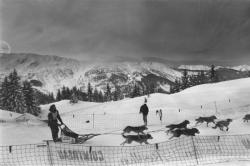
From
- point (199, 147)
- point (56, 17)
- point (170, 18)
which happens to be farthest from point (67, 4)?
point (199, 147)

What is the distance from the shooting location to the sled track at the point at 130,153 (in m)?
9.38

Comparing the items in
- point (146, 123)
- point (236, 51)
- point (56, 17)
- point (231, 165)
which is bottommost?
point (231, 165)

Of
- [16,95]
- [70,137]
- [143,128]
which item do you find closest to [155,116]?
[143,128]

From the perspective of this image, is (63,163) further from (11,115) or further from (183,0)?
(183,0)

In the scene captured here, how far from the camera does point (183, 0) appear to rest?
13.1m

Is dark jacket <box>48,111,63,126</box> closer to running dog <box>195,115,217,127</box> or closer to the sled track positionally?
the sled track

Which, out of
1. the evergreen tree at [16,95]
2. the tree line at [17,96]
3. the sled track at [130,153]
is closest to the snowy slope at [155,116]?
the sled track at [130,153]

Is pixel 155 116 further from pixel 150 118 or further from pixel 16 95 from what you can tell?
pixel 16 95

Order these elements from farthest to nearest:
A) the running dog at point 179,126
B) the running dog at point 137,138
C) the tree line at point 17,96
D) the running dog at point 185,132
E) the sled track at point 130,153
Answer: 1. the tree line at point 17,96
2. the running dog at point 179,126
3. the running dog at point 185,132
4. the running dog at point 137,138
5. the sled track at point 130,153

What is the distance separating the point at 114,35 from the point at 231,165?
6.99 m

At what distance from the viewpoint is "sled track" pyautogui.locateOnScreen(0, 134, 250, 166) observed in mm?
9383

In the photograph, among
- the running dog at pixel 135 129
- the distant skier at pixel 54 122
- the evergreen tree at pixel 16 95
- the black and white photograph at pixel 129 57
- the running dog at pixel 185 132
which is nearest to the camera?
the black and white photograph at pixel 129 57

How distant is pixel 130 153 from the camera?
1115 centimetres

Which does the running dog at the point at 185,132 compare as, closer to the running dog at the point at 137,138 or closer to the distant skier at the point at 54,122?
the running dog at the point at 137,138
